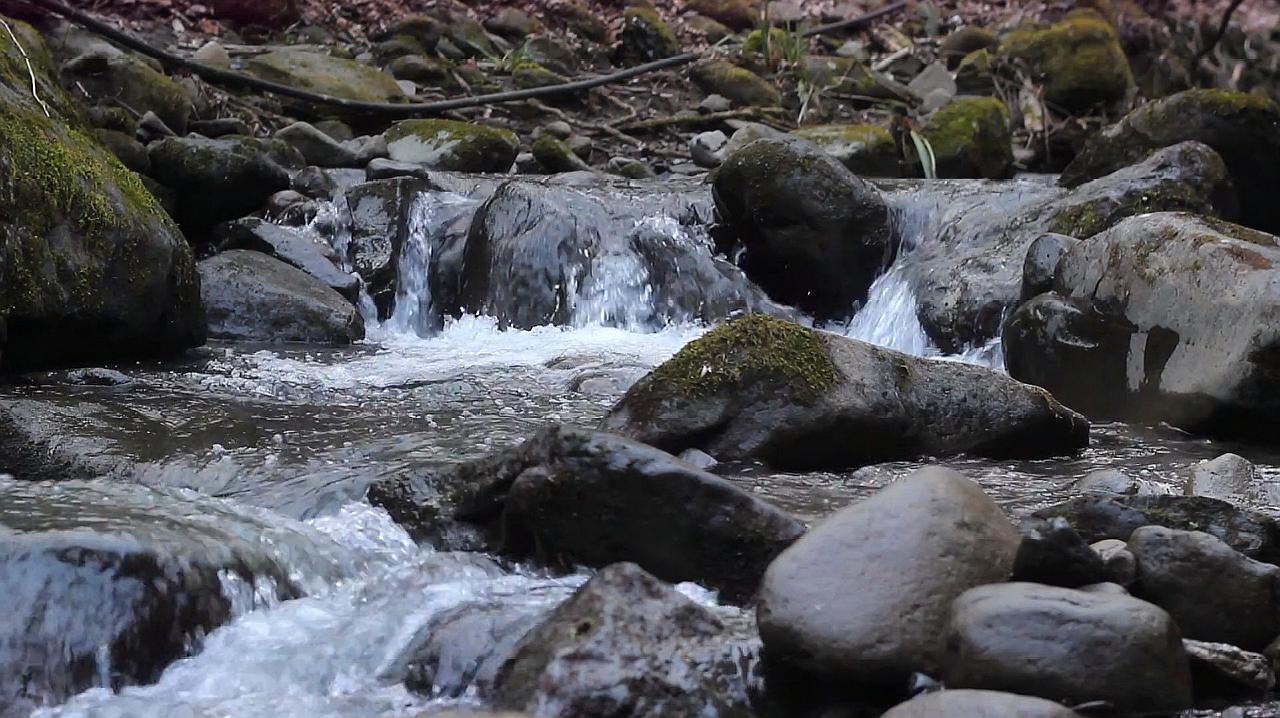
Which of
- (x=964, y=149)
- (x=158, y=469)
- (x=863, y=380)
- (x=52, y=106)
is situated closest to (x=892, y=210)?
(x=964, y=149)

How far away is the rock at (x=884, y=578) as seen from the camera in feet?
9.16

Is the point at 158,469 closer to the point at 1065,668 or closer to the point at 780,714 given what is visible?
the point at 780,714

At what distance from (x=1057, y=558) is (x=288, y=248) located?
6.62 meters

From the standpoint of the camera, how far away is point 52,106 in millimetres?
6949

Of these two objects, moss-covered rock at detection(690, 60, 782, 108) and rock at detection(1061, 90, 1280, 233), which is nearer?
rock at detection(1061, 90, 1280, 233)

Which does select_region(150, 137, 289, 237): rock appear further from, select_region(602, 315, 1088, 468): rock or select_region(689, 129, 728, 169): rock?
select_region(602, 315, 1088, 468): rock

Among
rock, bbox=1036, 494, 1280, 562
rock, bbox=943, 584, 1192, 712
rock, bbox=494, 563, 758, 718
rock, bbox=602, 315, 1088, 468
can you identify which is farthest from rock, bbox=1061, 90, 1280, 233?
rock, bbox=494, 563, 758, 718

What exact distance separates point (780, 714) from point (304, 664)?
47.0 inches

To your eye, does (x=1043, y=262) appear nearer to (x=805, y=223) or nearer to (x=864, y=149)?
(x=805, y=223)

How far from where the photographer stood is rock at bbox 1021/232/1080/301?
6520 mm

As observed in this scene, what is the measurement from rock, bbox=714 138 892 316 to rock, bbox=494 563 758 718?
5700mm

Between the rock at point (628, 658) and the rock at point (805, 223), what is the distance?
5.70 meters

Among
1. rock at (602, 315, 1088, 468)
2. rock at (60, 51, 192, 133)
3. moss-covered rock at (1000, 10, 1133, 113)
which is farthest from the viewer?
moss-covered rock at (1000, 10, 1133, 113)

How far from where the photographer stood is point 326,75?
467 inches
